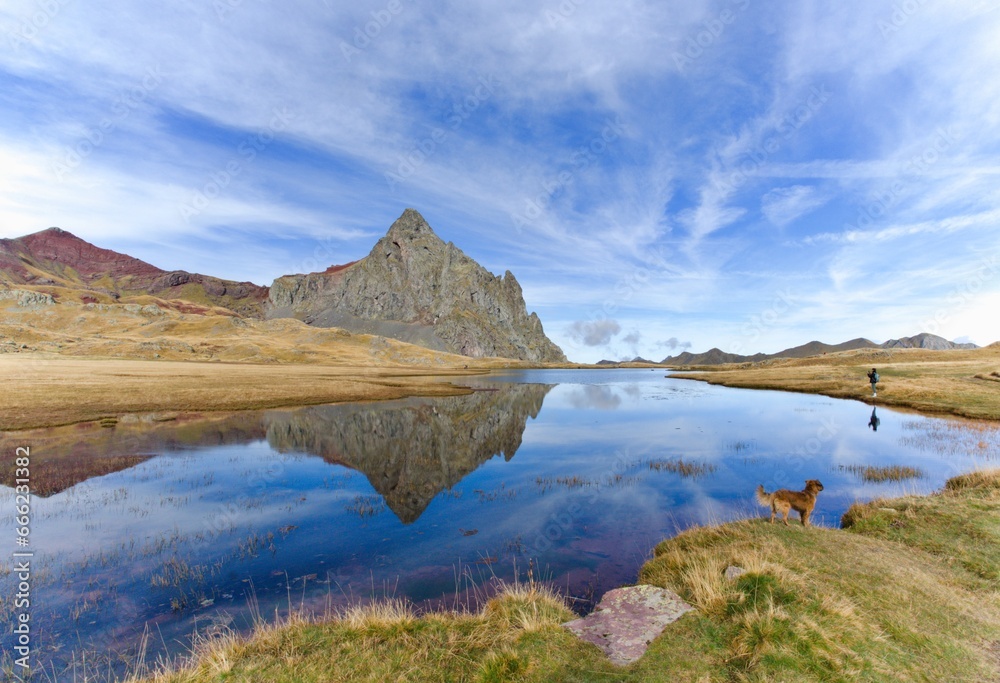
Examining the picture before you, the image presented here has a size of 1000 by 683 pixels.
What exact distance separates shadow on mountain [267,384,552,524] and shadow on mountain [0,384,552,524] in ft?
0.24

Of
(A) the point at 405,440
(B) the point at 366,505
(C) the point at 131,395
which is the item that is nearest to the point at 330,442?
(A) the point at 405,440

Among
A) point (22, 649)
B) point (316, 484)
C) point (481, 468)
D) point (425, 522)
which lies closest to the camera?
point (22, 649)

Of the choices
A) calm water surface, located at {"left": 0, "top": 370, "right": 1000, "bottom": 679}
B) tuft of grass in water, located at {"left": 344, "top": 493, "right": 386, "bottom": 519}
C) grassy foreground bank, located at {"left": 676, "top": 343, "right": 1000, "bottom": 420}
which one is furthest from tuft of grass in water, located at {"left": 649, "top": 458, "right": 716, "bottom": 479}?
grassy foreground bank, located at {"left": 676, "top": 343, "right": 1000, "bottom": 420}

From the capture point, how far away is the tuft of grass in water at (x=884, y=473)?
70.9 feet

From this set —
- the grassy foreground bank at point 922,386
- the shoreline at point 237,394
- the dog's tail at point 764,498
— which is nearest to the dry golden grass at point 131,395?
the shoreline at point 237,394

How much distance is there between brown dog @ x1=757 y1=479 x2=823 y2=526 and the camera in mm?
13883

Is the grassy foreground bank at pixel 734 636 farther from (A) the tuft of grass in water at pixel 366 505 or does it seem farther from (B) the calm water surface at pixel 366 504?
(A) the tuft of grass in water at pixel 366 505

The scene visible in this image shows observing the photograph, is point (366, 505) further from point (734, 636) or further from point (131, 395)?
point (131, 395)

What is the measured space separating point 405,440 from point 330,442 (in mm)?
6070

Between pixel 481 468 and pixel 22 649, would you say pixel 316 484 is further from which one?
pixel 22 649

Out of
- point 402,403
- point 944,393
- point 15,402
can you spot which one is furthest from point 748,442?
point 15,402

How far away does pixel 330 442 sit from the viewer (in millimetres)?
33969

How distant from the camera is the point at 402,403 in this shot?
5972cm

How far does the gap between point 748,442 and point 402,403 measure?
43.3 metres
